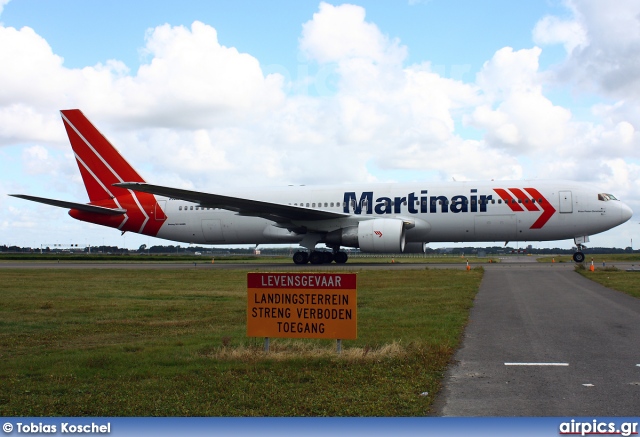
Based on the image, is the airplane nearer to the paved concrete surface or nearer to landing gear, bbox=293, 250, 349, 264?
landing gear, bbox=293, 250, 349, 264

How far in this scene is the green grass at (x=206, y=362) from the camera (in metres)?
5.36

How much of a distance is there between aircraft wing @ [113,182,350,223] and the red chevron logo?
769 cm

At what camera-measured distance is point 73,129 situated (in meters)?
33.2

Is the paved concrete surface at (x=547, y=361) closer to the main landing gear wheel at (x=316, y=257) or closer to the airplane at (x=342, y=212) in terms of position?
the airplane at (x=342, y=212)

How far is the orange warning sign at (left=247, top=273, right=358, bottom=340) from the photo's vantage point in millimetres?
7379

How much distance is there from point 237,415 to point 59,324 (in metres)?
6.92

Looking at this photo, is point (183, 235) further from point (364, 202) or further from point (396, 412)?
point (396, 412)

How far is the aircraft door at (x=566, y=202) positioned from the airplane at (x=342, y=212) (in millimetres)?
46

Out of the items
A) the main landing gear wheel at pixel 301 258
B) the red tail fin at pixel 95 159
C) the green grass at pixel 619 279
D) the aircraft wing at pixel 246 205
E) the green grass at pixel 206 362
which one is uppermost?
the red tail fin at pixel 95 159

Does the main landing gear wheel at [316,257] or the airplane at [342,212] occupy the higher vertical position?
the airplane at [342,212]

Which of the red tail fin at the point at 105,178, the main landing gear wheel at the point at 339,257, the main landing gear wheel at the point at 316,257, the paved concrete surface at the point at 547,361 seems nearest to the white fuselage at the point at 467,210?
the main landing gear wheel at the point at 316,257

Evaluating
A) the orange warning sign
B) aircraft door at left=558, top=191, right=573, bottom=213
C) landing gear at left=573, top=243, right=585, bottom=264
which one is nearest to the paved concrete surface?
the orange warning sign

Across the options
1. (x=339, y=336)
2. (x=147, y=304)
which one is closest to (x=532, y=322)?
(x=339, y=336)

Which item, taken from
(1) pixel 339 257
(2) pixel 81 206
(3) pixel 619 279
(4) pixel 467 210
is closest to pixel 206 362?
(3) pixel 619 279
